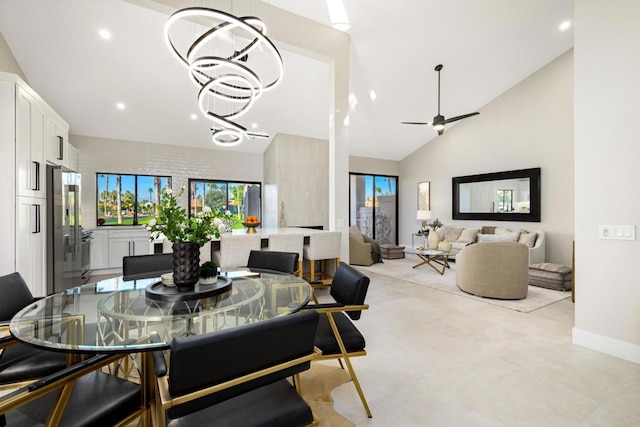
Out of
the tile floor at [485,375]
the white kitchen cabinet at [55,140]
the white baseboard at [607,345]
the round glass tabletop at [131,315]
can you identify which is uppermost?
the white kitchen cabinet at [55,140]

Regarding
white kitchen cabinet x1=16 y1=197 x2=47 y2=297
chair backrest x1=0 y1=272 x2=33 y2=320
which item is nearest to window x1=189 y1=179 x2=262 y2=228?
white kitchen cabinet x1=16 y1=197 x2=47 y2=297

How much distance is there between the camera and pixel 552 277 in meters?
4.77

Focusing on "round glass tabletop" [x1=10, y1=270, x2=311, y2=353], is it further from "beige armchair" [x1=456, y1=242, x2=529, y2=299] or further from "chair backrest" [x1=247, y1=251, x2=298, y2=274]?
"beige armchair" [x1=456, y1=242, x2=529, y2=299]

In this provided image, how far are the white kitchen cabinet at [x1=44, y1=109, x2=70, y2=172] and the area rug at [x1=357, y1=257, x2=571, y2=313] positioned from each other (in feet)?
17.9

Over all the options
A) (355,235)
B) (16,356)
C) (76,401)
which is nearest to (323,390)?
(76,401)

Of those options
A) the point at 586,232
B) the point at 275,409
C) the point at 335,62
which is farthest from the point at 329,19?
the point at 275,409

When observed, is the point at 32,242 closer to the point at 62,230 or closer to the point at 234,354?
the point at 62,230

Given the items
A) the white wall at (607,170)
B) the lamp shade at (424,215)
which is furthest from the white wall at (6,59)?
the lamp shade at (424,215)

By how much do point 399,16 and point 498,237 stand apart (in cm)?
480

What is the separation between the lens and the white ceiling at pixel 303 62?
13.4ft

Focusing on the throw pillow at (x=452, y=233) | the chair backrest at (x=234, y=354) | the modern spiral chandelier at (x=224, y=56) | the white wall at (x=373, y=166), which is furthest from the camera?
the white wall at (x=373, y=166)

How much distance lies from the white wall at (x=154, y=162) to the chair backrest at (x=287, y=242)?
4.20 meters

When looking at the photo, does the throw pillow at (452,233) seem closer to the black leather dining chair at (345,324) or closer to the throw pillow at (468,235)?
the throw pillow at (468,235)

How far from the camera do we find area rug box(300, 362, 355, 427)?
174 cm
